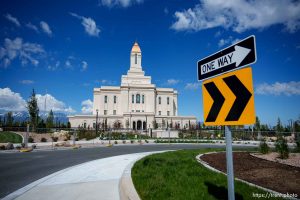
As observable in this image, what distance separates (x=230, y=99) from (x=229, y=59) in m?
0.57

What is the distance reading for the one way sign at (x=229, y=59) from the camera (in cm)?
259

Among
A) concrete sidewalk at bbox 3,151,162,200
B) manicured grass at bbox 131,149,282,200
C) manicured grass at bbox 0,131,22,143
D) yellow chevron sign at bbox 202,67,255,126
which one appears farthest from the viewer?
manicured grass at bbox 0,131,22,143

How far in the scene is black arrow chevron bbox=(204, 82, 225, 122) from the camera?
2969mm

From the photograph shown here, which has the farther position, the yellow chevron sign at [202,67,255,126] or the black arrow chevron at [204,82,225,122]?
the black arrow chevron at [204,82,225,122]

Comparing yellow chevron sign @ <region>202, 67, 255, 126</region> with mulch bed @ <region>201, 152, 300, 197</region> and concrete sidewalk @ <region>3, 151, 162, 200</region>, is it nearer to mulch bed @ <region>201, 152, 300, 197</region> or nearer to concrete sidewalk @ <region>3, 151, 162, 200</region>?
concrete sidewalk @ <region>3, 151, 162, 200</region>

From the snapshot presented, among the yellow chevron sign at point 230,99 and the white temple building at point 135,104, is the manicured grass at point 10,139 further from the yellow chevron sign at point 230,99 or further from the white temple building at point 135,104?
the white temple building at point 135,104

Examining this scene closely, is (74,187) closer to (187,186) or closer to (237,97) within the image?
(187,186)

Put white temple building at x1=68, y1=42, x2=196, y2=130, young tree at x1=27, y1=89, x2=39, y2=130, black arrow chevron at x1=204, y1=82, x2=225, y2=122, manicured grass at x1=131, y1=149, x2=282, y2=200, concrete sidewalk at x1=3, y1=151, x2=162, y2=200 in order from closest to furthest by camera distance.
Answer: black arrow chevron at x1=204, y1=82, x2=225, y2=122 → manicured grass at x1=131, y1=149, x2=282, y2=200 → concrete sidewalk at x1=3, y1=151, x2=162, y2=200 → young tree at x1=27, y1=89, x2=39, y2=130 → white temple building at x1=68, y1=42, x2=196, y2=130

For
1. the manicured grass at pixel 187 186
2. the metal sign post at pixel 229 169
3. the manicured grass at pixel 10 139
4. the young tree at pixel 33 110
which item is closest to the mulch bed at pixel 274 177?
the manicured grass at pixel 187 186

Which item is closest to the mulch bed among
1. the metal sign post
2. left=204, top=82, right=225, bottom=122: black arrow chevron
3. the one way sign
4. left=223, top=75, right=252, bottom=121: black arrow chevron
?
the metal sign post

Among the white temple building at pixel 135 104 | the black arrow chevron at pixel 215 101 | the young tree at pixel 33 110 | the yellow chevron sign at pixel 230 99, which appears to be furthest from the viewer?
the white temple building at pixel 135 104

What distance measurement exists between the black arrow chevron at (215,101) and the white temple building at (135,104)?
213ft

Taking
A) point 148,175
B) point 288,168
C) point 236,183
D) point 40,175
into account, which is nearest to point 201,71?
point 236,183

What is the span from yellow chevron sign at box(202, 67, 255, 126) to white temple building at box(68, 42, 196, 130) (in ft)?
213
